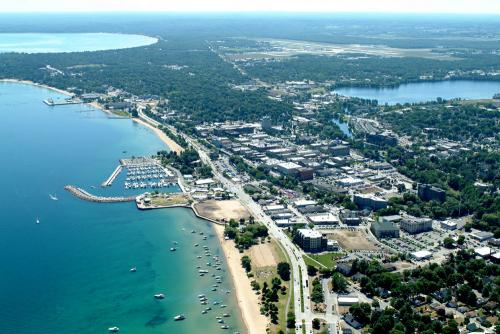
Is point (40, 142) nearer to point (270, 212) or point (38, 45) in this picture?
point (270, 212)

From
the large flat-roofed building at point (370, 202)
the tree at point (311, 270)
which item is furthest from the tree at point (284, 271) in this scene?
the large flat-roofed building at point (370, 202)

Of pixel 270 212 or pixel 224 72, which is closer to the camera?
pixel 270 212

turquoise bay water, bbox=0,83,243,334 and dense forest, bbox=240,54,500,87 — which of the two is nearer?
turquoise bay water, bbox=0,83,243,334

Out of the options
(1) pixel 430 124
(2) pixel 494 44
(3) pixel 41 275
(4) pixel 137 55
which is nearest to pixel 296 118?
(1) pixel 430 124

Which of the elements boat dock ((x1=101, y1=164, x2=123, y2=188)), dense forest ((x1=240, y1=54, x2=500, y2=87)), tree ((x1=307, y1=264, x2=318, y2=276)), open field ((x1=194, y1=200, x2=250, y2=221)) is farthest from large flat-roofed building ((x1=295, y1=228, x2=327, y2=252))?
dense forest ((x1=240, y1=54, x2=500, y2=87))

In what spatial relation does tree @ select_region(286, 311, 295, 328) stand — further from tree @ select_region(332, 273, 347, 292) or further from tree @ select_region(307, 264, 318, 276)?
tree @ select_region(307, 264, 318, 276)

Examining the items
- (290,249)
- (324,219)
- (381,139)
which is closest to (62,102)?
(381,139)
